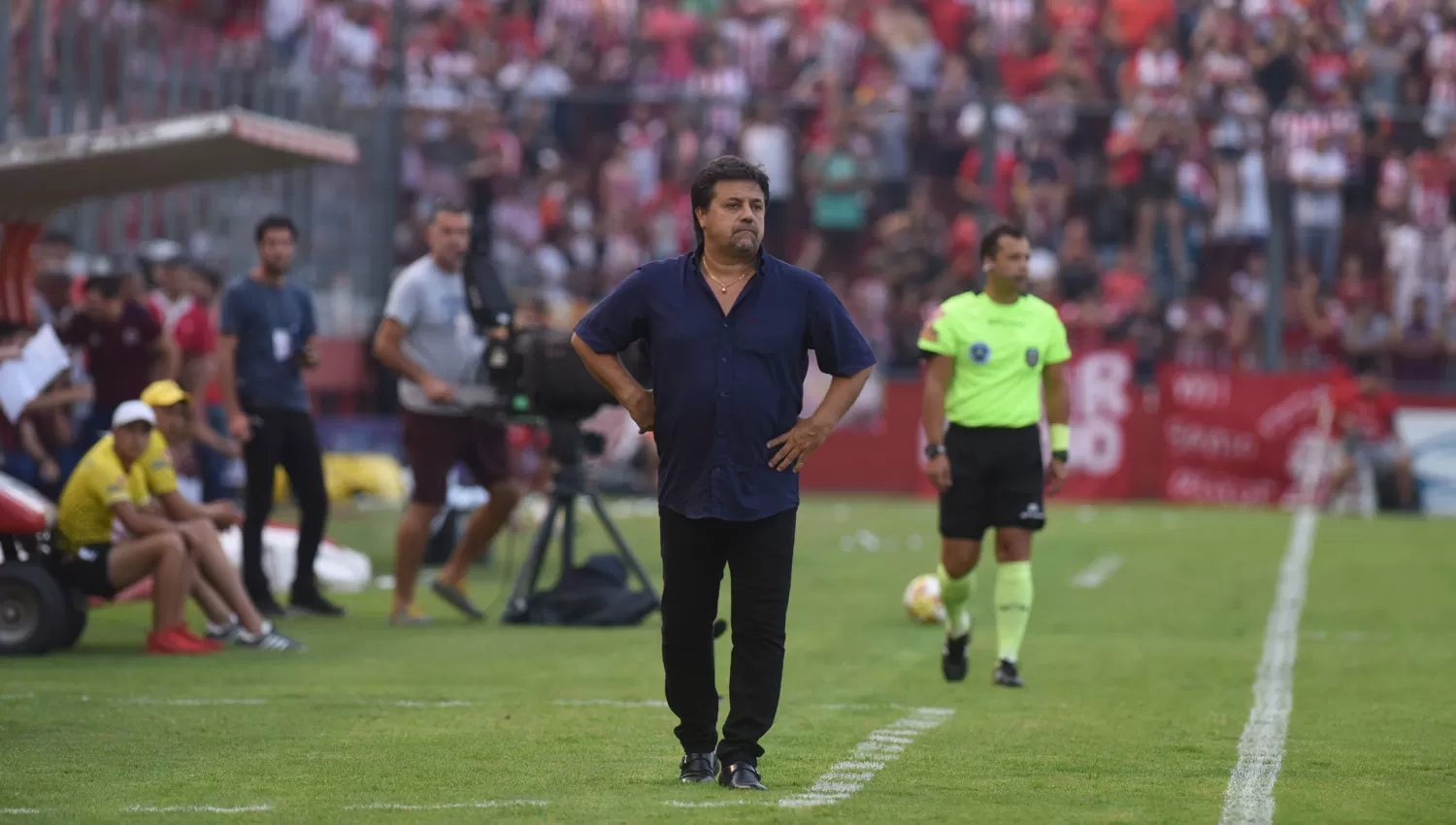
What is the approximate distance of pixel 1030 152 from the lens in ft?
89.0

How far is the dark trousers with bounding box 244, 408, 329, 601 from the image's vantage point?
13.4m

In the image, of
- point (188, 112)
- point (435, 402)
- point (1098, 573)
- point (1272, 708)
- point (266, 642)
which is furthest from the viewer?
point (188, 112)

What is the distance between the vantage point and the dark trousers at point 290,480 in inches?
526

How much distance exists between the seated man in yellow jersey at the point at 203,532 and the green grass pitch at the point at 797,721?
1.21 ft

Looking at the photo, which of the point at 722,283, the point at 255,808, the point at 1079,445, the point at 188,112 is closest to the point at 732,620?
the point at 722,283

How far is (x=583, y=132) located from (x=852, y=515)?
278 inches

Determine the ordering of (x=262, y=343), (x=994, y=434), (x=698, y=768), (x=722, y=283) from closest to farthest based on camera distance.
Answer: (x=722, y=283) → (x=698, y=768) → (x=994, y=434) → (x=262, y=343)

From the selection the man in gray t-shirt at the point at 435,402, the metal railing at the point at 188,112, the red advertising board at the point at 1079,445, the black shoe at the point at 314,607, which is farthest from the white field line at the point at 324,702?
the red advertising board at the point at 1079,445

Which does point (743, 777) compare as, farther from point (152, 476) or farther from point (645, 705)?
point (152, 476)

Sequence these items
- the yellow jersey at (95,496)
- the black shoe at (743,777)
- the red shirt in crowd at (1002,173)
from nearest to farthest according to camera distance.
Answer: the black shoe at (743,777) < the yellow jersey at (95,496) < the red shirt in crowd at (1002,173)

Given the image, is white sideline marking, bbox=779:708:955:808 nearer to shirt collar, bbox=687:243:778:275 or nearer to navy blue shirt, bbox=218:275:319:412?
shirt collar, bbox=687:243:778:275

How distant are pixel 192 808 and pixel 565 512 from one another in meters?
6.96

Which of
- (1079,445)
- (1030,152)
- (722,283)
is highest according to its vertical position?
(1030,152)

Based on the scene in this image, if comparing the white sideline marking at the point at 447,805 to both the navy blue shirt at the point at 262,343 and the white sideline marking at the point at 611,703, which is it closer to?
the white sideline marking at the point at 611,703
